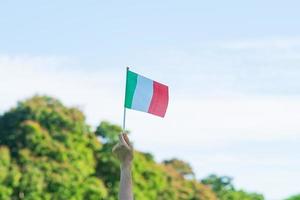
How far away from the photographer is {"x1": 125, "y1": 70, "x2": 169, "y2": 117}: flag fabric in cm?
924

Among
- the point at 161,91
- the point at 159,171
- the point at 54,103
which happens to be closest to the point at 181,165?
the point at 159,171

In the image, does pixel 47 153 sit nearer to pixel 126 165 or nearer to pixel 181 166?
pixel 181 166

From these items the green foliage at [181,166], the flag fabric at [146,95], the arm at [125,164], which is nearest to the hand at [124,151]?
the arm at [125,164]

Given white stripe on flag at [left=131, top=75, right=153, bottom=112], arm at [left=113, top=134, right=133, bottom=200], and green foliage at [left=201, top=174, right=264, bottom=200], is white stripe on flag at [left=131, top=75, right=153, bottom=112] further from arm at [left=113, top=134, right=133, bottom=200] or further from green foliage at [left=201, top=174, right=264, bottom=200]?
green foliage at [left=201, top=174, right=264, bottom=200]

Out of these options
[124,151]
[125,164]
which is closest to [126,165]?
[125,164]

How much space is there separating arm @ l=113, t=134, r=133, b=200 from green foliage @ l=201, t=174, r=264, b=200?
195ft

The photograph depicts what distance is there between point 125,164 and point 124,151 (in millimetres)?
112

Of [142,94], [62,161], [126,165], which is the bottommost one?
[126,165]

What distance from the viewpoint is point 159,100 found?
9.49m

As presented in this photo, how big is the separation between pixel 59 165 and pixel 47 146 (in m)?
1.01

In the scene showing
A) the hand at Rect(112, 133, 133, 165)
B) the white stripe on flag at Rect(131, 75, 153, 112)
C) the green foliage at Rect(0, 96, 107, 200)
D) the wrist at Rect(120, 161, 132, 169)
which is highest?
the green foliage at Rect(0, 96, 107, 200)

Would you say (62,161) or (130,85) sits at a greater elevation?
(62,161)

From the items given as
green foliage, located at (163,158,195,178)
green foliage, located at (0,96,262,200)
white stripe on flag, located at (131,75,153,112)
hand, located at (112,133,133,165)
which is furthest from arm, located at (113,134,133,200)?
green foliage, located at (163,158,195,178)

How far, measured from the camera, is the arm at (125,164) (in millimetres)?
7445
